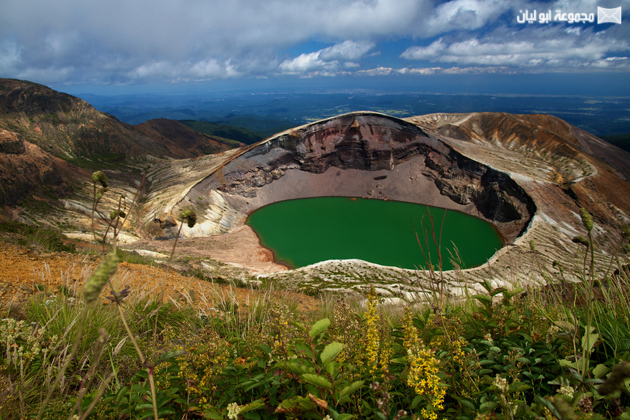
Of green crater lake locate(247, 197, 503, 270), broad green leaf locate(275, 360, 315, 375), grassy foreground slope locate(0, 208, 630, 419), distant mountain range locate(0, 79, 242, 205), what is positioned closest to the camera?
grassy foreground slope locate(0, 208, 630, 419)

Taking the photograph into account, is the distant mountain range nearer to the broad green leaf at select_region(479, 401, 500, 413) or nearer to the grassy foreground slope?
the grassy foreground slope

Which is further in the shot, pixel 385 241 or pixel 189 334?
pixel 385 241

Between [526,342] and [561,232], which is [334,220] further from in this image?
[526,342]

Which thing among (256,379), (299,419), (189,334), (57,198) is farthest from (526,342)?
(57,198)

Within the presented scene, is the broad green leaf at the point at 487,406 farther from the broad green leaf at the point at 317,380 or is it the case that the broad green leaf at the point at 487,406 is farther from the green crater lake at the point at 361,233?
the green crater lake at the point at 361,233

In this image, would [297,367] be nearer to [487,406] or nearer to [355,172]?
[487,406]

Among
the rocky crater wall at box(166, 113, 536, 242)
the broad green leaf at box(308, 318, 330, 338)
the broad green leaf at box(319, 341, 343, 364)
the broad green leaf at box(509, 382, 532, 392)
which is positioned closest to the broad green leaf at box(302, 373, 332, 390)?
the broad green leaf at box(319, 341, 343, 364)
